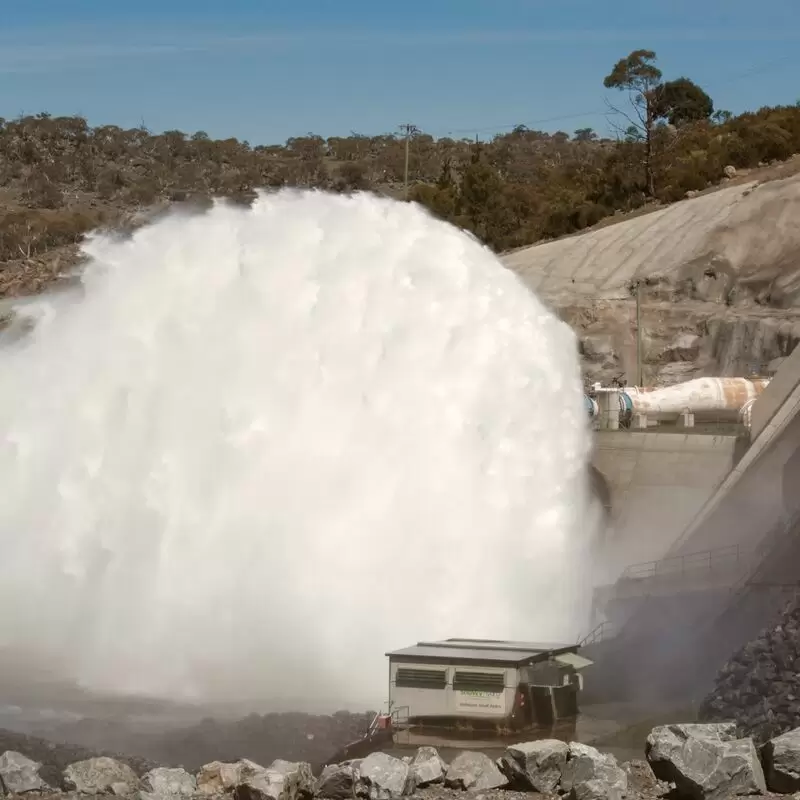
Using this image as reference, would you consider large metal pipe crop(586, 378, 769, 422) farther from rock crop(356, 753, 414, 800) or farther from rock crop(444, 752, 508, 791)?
rock crop(356, 753, 414, 800)

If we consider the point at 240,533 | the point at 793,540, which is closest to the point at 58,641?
the point at 240,533

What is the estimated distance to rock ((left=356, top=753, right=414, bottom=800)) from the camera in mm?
18594

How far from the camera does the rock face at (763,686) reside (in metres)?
22.9

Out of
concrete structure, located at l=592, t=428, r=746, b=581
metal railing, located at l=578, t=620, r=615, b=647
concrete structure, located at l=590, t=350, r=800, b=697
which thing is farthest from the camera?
concrete structure, located at l=592, t=428, r=746, b=581

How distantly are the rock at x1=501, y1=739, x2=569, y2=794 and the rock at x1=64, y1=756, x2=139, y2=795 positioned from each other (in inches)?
214

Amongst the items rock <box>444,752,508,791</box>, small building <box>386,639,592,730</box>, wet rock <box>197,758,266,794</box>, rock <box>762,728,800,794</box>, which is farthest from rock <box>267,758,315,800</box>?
rock <box>762,728,800,794</box>

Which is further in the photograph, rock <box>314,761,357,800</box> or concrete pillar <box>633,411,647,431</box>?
concrete pillar <box>633,411,647,431</box>

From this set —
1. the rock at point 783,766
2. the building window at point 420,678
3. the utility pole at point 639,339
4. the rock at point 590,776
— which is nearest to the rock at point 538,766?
the rock at point 590,776

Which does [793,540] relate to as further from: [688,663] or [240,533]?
[240,533]

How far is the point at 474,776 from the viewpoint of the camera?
63.6 feet

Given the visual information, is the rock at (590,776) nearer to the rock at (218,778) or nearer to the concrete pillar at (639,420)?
the rock at (218,778)

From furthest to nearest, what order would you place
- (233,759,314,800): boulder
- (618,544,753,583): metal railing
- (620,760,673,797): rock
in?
(618,544,753,583): metal railing
(620,760,673,797): rock
(233,759,314,800): boulder

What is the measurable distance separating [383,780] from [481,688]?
5.48 m

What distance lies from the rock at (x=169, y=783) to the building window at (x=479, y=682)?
6.09 m
